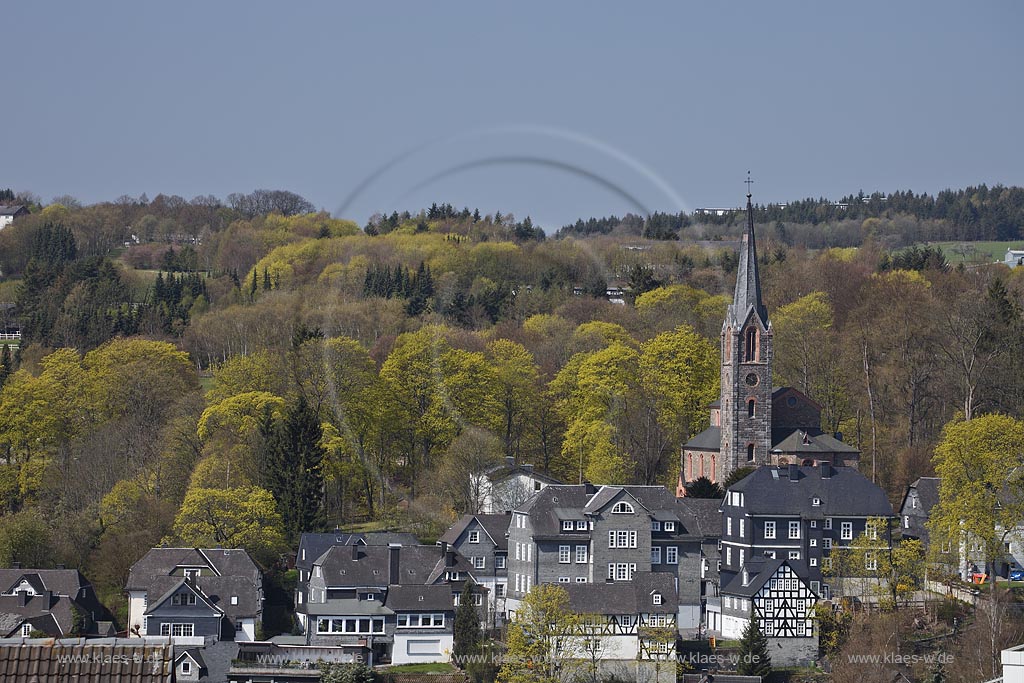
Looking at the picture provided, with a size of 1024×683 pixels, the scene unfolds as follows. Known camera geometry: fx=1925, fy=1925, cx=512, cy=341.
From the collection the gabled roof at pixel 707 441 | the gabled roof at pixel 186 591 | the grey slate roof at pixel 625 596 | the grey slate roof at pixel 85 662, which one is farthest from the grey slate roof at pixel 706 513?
the grey slate roof at pixel 85 662

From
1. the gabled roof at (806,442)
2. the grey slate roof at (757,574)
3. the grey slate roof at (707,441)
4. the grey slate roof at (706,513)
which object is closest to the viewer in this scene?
the grey slate roof at (757,574)

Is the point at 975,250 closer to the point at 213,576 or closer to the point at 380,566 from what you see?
the point at 380,566

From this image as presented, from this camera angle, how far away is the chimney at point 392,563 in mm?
65375

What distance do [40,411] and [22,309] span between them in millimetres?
41217

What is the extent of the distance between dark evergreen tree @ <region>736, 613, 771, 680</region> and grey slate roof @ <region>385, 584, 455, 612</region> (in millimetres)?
10258

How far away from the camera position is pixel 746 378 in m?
80.5

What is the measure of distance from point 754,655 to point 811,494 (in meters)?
10.7

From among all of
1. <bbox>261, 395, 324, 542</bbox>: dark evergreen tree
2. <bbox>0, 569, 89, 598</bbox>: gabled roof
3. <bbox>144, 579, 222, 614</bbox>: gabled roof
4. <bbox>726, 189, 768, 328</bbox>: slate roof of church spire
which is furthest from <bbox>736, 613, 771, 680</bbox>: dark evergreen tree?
<bbox>726, 189, 768, 328</bbox>: slate roof of church spire

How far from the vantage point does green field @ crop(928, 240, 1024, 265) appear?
156500 mm

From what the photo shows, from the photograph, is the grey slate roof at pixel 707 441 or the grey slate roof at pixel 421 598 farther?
the grey slate roof at pixel 707 441

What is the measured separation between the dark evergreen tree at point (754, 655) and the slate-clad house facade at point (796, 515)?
6031 millimetres

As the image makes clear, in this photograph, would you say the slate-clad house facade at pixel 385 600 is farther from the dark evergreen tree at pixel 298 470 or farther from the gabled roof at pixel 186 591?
the dark evergreen tree at pixel 298 470

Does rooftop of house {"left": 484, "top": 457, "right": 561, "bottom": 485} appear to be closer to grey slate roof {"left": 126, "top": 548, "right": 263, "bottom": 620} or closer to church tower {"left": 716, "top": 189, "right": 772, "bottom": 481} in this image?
church tower {"left": 716, "top": 189, "right": 772, "bottom": 481}

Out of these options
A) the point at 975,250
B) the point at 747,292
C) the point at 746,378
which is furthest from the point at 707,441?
the point at 975,250
